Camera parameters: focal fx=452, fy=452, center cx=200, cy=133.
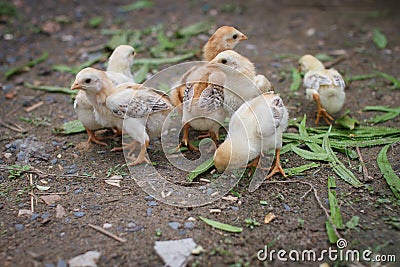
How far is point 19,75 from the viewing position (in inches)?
225

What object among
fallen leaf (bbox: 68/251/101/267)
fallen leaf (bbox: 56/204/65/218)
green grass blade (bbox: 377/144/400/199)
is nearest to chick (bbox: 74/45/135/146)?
fallen leaf (bbox: 56/204/65/218)

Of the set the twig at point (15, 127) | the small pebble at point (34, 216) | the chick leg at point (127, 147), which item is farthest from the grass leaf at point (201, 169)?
the twig at point (15, 127)

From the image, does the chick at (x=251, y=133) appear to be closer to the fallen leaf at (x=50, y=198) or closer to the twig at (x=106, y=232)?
the twig at (x=106, y=232)

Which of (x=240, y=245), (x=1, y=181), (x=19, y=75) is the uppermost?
(x=19, y=75)

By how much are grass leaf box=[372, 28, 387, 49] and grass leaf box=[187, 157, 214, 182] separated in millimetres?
3516

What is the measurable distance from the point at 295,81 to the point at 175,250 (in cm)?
300

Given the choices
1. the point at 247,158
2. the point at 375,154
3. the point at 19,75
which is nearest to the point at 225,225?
the point at 247,158

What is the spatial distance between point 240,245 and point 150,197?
87 centimetres

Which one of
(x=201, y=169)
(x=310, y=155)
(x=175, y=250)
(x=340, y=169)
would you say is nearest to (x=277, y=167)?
(x=310, y=155)

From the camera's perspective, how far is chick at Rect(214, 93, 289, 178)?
3.62 m

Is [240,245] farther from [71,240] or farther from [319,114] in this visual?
[319,114]

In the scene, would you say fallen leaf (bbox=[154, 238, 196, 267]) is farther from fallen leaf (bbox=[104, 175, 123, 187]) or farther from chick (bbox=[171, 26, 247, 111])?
chick (bbox=[171, 26, 247, 111])

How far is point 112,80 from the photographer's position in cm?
423

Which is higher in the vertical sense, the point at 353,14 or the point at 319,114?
the point at 353,14
